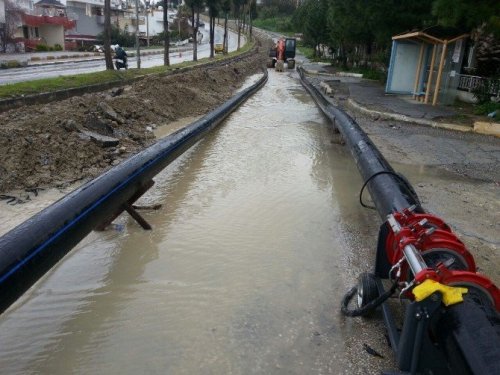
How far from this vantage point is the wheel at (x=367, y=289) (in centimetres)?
391

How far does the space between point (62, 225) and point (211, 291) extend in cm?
161

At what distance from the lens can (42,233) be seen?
3365mm

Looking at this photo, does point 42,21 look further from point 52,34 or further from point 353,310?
point 353,310

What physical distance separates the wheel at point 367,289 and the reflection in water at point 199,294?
0.33m

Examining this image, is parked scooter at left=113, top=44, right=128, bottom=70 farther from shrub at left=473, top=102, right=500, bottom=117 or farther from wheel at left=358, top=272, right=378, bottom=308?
wheel at left=358, top=272, right=378, bottom=308

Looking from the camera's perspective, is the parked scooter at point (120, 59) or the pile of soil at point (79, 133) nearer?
the pile of soil at point (79, 133)

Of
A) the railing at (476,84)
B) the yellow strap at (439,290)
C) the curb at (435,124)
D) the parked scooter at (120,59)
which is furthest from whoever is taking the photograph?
the parked scooter at (120,59)

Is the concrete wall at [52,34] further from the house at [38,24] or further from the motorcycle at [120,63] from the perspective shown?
the motorcycle at [120,63]

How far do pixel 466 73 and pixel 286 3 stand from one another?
10447 centimetres

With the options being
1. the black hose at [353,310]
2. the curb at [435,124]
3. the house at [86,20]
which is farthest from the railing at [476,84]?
the house at [86,20]

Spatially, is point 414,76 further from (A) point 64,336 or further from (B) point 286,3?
(B) point 286,3

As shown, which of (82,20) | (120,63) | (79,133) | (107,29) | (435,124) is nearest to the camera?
(79,133)

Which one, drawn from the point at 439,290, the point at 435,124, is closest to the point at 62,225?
the point at 439,290

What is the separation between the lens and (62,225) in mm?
3641
